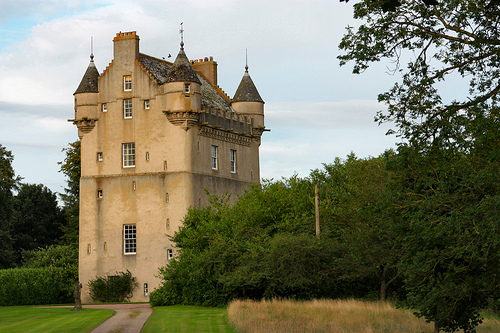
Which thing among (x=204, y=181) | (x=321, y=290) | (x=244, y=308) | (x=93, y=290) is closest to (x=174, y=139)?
(x=204, y=181)

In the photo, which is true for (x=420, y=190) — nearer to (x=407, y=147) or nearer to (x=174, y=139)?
(x=407, y=147)

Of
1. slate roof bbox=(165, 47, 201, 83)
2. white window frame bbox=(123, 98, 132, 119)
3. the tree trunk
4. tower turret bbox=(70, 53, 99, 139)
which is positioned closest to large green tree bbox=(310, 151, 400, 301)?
the tree trunk

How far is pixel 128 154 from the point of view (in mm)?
51375

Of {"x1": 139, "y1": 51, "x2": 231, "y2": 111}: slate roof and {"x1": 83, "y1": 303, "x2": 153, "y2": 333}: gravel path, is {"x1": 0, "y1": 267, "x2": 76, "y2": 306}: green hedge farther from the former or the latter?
{"x1": 83, "y1": 303, "x2": 153, "y2": 333}: gravel path

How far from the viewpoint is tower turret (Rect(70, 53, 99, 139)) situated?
172 ft

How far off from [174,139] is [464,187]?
105 feet

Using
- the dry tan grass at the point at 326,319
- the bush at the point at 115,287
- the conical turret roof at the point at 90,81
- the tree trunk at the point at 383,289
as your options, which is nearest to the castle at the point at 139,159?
the conical turret roof at the point at 90,81

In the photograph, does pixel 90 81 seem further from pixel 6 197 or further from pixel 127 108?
pixel 6 197

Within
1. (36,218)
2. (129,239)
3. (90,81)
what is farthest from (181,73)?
(36,218)

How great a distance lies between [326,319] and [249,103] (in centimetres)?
3304

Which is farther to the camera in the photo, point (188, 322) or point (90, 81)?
point (90, 81)

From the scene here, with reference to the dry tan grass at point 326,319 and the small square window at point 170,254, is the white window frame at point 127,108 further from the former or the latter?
the dry tan grass at point 326,319

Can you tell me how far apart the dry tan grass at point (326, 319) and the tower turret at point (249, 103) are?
86.7 feet

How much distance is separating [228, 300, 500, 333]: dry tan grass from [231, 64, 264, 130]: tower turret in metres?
26.4
